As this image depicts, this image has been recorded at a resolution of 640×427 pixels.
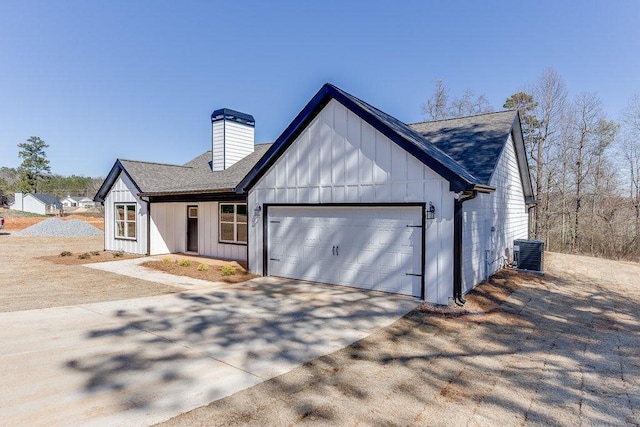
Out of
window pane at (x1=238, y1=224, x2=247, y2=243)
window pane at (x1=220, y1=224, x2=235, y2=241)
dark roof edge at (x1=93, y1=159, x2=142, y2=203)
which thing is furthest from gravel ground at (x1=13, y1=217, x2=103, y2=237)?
window pane at (x1=238, y1=224, x2=247, y2=243)

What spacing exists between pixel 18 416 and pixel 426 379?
4.25 metres

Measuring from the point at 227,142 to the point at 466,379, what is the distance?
568 inches

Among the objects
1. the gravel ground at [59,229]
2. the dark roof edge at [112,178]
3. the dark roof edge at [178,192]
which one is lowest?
the gravel ground at [59,229]

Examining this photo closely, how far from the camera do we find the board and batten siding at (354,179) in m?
7.31

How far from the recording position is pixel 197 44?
16.6m

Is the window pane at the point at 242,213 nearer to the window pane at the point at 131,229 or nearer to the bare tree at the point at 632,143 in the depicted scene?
the window pane at the point at 131,229

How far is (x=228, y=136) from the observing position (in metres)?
15.9

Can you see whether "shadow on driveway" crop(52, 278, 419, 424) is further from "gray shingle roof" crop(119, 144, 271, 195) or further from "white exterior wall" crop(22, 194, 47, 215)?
"white exterior wall" crop(22, 194, 47, 215)

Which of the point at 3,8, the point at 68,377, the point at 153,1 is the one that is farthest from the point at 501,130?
the point at 3,8

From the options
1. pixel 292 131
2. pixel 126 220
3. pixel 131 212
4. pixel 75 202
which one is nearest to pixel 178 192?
pixel 131 212

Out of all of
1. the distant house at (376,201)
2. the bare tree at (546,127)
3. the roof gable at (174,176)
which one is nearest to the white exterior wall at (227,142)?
the roof gable at (174,176)

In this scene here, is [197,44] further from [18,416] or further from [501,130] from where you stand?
[18,416]

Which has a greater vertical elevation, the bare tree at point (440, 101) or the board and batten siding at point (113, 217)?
the bare tree at point (440, 101)

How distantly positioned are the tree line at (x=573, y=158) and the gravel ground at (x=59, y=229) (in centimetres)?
3393
